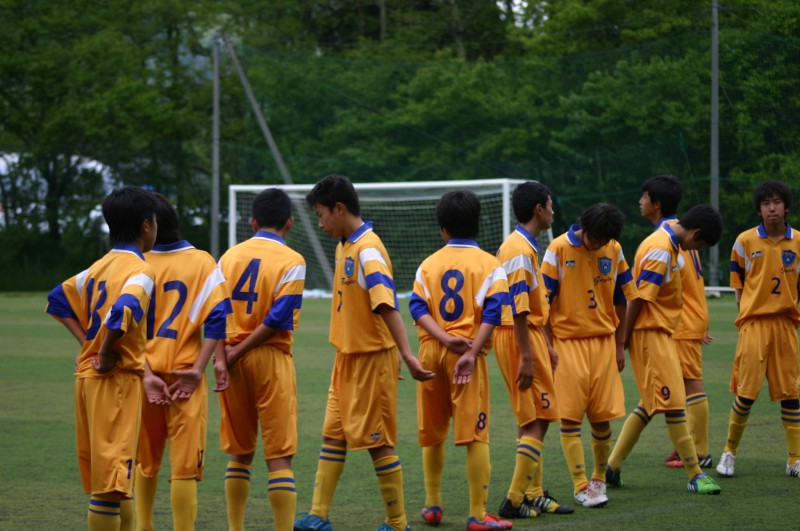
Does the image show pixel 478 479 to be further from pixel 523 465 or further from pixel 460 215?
pixel 460 215

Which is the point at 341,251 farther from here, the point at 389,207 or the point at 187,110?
the point at 187,110

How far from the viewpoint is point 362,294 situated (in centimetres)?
551

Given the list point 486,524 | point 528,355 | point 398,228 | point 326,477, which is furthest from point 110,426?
point 398,228

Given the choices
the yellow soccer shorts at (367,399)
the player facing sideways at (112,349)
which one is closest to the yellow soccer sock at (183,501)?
the player facing sideways at (112,349)

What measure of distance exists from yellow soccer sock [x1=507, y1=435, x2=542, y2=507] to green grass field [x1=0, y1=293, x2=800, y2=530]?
0.54ft

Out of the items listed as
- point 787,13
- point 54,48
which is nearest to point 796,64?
point 787,13

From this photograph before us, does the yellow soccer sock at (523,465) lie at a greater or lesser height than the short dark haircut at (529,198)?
lesser

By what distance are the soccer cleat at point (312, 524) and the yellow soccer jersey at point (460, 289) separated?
1.20 metres

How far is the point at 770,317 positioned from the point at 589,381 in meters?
1.83

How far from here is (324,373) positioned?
12.8m

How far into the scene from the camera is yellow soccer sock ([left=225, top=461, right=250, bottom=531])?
17.8ft

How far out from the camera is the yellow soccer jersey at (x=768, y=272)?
24.1 feet

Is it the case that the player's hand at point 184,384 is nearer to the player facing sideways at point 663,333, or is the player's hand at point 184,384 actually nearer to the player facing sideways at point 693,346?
the player facing sideways at point 663,333

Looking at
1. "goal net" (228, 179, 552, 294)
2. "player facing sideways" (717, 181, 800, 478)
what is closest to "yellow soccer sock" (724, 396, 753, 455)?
"player facing sideways" (717, 181, 800, 478)
